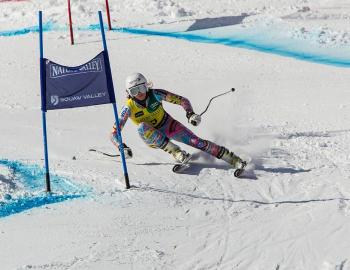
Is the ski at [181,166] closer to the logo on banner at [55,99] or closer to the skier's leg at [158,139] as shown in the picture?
the skier's leg at [158,139]

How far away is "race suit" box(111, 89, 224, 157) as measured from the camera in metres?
8.80

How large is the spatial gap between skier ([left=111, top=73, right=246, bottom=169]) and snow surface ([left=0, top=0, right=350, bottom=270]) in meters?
0.29

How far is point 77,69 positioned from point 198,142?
216cm

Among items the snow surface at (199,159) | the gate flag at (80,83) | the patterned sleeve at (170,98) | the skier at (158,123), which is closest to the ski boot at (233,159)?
the skier at (158,123)

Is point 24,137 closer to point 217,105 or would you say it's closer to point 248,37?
point 217,105

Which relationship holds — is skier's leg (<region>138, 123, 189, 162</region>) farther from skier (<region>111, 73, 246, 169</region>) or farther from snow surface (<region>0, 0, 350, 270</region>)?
snow surface (<region>0, 0, 350, 270</region>)

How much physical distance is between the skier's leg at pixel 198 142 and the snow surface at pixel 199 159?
8.5 inches

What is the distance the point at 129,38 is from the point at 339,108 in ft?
21.8

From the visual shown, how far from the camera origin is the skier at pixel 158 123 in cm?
872

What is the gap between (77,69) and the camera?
25.1 ft

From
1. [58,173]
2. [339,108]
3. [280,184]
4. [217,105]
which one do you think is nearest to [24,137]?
[58,173]

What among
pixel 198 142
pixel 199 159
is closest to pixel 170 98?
pixel 198 142

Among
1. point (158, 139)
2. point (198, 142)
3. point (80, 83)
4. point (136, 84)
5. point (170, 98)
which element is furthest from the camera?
point (170, 98)

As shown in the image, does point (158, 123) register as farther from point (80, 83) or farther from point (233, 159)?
point (80, 83)
